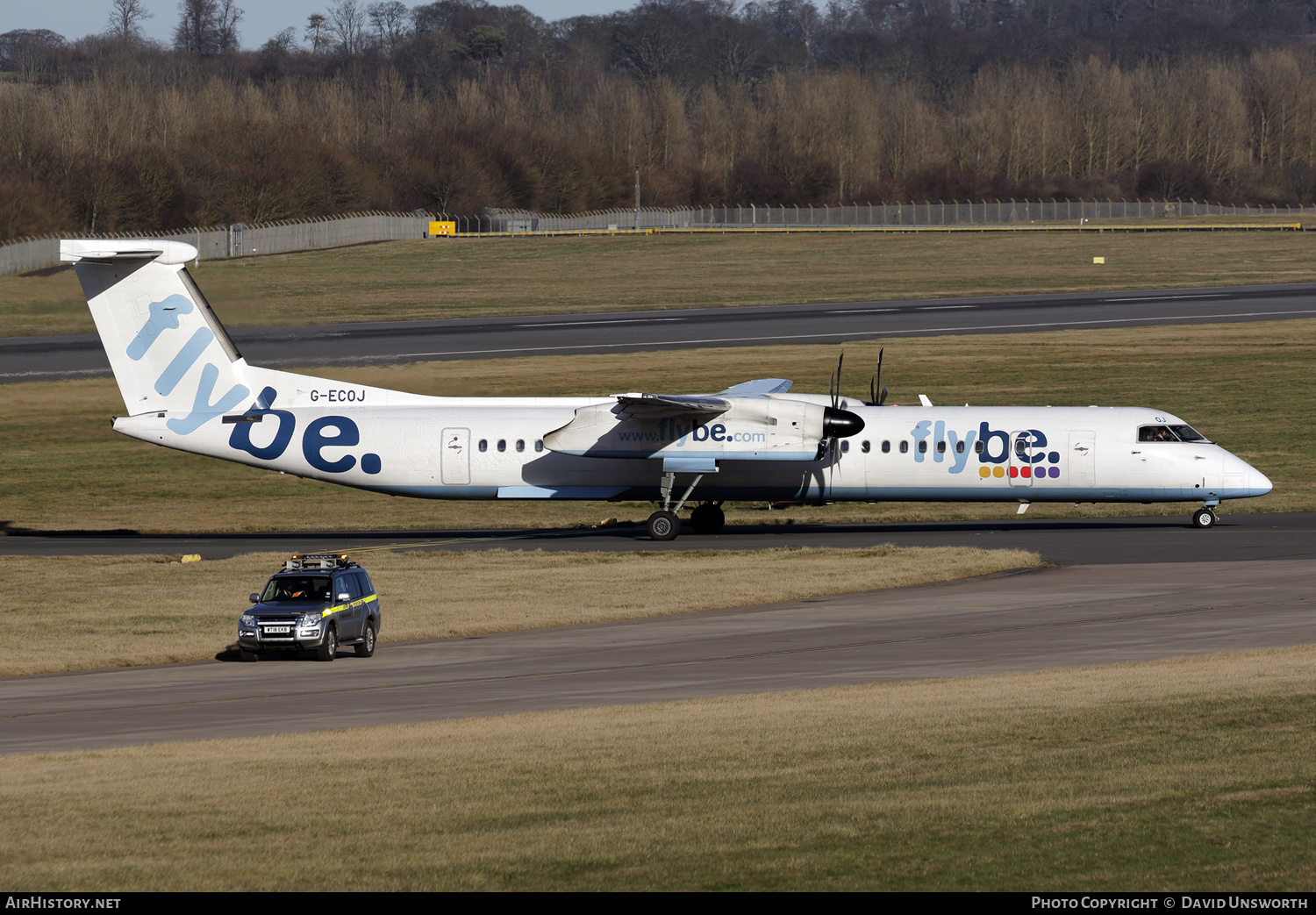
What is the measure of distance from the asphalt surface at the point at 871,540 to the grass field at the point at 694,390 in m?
1.86

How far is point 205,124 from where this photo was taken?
385 ft

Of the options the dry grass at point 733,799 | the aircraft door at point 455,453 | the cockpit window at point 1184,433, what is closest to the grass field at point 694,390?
the aircraft door at point 455,453

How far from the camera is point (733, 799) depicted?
504 inches

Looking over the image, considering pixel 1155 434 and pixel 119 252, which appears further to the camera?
pixel 1155 434

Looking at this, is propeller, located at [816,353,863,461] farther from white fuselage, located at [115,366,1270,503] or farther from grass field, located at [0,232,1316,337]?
grass field, located at [0,232,1316,337]

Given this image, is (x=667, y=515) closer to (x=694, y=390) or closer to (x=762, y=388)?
(x=762, y=388)

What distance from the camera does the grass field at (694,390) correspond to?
40.8m

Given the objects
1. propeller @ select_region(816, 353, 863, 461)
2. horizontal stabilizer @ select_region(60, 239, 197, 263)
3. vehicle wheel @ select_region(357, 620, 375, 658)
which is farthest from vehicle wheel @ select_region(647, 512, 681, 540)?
vehicle wheel @ select_region(357, 620, 375, 658)

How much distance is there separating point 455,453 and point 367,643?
13.4 meters

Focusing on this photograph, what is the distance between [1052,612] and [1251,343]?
4548 cm

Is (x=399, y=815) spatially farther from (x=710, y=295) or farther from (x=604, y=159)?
(x=604, y=159)

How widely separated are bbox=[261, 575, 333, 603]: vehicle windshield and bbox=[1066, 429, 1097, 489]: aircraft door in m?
19.2

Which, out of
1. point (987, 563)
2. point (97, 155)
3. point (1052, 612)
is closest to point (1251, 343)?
point (987, 563)

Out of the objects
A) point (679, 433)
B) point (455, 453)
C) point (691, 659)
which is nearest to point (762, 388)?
point (679, 433)
